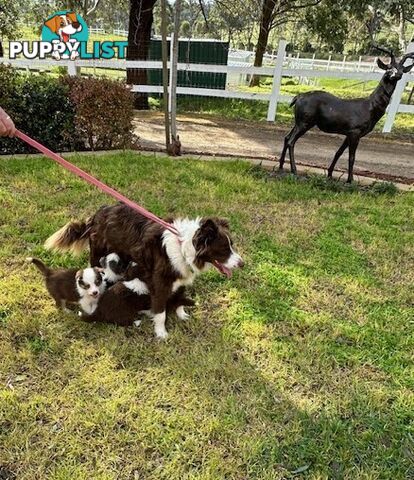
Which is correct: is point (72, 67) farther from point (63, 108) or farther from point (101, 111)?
point (101, 111)

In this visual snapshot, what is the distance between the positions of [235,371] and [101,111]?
551 cm

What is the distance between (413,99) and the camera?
58.7 feet

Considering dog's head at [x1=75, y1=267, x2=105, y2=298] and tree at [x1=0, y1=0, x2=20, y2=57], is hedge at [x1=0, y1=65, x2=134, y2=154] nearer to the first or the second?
dog's head at [x1=75, y1=267, x2=105, y2=298]

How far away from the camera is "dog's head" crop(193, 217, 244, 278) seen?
2.99 metres

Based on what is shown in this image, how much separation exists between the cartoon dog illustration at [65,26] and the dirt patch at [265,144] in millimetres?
3776

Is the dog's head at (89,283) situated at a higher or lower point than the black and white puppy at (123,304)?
higher

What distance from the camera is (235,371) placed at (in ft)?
9.90

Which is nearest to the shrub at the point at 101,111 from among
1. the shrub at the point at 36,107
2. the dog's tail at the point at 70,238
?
the shrub at the point at 36,107

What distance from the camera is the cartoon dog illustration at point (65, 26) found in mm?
13424

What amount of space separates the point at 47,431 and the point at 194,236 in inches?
62.1

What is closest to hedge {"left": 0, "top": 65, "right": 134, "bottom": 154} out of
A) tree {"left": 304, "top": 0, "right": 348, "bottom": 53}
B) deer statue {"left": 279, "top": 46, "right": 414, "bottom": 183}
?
deer statue {"left": 279, "top": 46, "right": 414, "bottom": 183}

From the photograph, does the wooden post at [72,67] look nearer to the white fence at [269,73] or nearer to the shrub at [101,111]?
the white fence at [269,73]

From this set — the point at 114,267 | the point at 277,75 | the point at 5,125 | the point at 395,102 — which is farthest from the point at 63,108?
the point at 395,102

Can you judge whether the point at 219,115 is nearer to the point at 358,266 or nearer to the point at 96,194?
the point at 96,194
